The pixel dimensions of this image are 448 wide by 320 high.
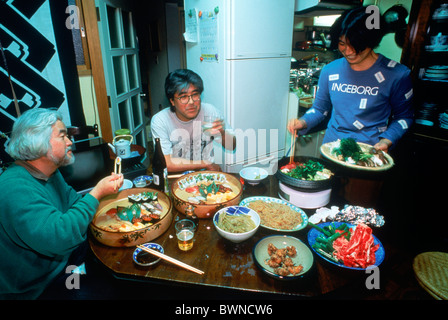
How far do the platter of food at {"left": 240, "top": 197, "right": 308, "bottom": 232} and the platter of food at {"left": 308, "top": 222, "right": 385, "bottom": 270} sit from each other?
0.32 feet

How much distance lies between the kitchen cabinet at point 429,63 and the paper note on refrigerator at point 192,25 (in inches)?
90.6

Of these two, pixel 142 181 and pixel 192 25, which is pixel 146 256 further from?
pixel 192 25

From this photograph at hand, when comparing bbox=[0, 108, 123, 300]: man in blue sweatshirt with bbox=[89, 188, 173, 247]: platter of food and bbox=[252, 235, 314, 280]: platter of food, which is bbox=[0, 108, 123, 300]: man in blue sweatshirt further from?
bbox=[252, 235, 314, 280]: platter of food

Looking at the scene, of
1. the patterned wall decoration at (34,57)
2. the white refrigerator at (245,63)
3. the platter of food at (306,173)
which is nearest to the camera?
the platter of food at (306,173)

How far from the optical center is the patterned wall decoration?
230 cm

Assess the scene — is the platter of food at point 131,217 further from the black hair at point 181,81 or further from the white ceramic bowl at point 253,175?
the black hair at point 181,81

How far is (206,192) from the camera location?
1373 millimetres

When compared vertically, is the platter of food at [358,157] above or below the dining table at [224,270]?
above

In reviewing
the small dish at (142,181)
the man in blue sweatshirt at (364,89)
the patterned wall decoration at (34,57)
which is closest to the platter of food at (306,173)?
the man in blue sweatshirt at (364,89)

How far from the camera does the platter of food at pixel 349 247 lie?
3.18ft

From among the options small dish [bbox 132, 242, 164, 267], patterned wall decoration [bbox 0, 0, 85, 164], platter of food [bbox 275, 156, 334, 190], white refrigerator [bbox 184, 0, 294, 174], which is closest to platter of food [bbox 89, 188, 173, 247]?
small dish [bbox 132, 242, 164, 267]
